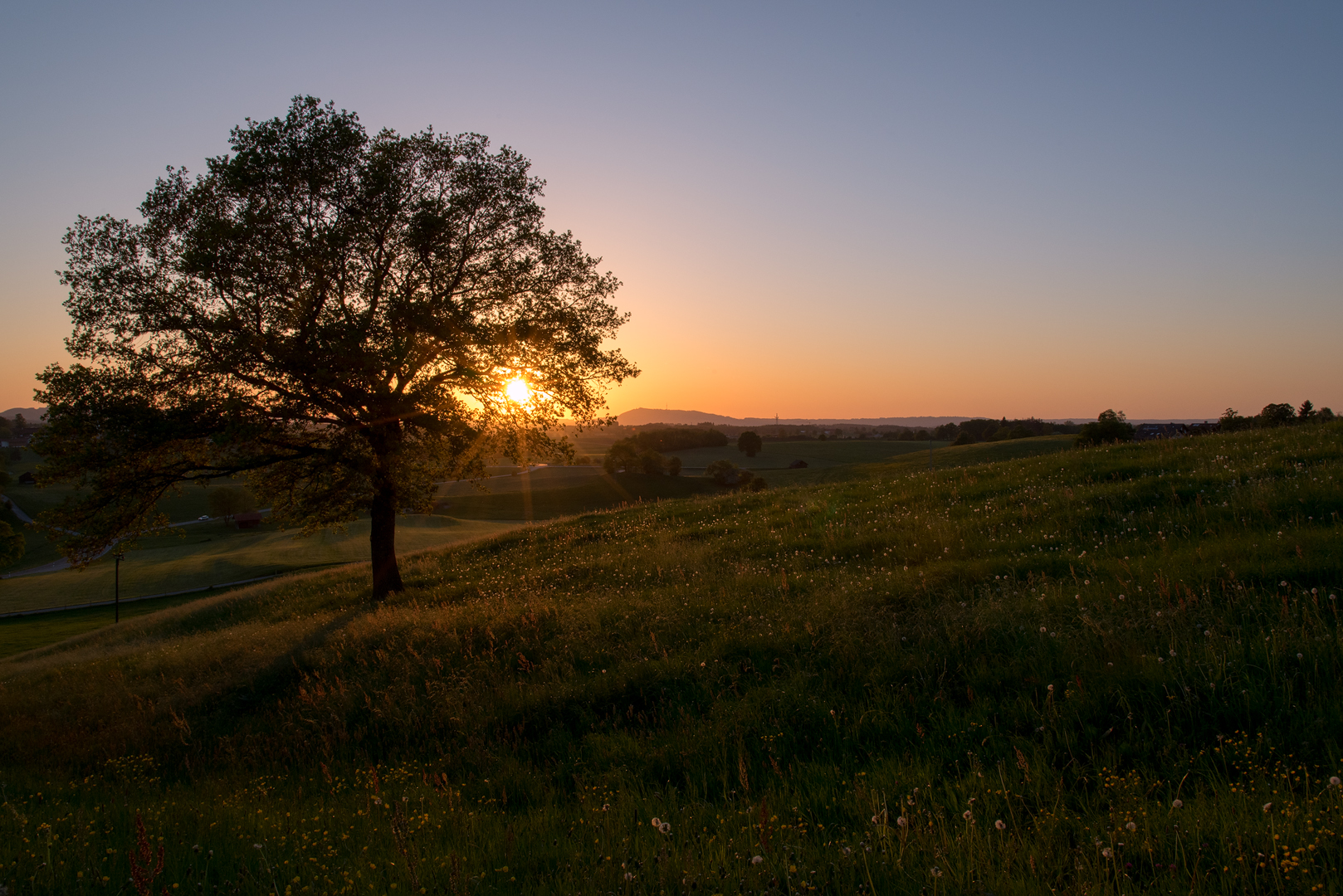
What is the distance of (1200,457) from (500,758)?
49.6ft

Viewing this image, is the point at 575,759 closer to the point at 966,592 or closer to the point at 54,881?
the point at 54,881

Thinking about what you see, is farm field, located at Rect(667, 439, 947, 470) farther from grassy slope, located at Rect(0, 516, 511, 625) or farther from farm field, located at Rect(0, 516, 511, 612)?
farm field, located at Rect(0, 516, 511, 612)

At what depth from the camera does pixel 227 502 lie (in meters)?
86.6

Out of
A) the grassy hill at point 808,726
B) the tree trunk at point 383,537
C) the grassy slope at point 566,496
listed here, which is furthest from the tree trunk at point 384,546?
the grassy slope at point 566,496

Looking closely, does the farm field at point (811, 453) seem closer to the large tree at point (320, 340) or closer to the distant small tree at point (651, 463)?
the distant small tree at point (651, 463)

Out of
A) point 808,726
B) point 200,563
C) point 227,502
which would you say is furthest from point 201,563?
point 808,726

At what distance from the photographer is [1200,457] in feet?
46.4

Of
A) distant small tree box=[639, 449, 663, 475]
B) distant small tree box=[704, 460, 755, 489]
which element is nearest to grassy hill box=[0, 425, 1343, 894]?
distant small tree box=[704, 460, 755, 489]

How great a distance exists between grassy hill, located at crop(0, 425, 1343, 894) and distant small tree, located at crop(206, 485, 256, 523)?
276 ft

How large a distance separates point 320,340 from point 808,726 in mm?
13655

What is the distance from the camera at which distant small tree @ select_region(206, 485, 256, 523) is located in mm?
85188

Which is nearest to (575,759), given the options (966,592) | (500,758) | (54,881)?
(500,758)

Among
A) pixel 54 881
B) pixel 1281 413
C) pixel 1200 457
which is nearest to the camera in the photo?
pixel 54 881

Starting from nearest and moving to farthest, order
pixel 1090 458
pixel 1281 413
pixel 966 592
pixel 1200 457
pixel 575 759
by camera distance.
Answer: pixel 575 759, pixel 966 592, pixel 1200 457, pixel 1090 458, pixel 1281 413
